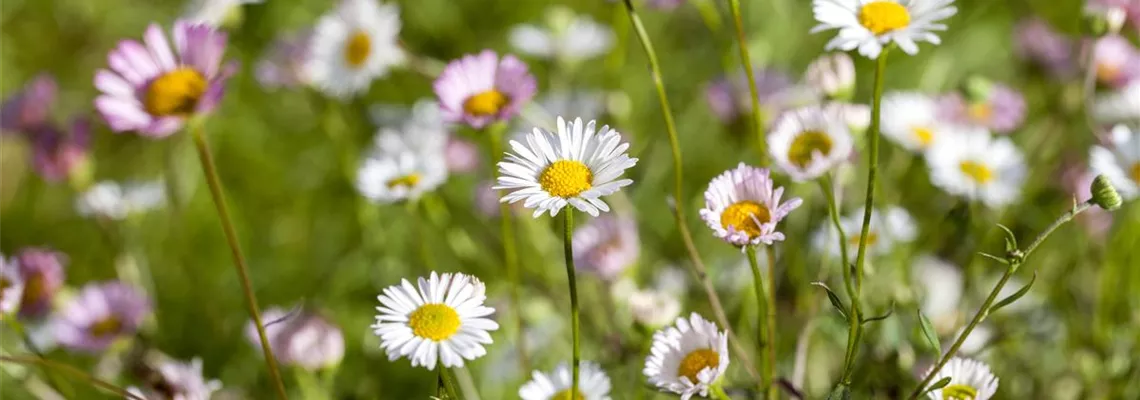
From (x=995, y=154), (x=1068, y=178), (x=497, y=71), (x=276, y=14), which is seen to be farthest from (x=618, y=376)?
(x=276, y=14)

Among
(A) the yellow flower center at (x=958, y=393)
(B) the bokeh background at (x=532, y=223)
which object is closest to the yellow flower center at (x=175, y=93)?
(B) the bokeh background at (x=532, y=223)

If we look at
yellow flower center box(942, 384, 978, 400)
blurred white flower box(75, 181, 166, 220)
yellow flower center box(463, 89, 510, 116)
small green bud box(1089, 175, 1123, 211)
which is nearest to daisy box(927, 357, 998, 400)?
yellow flower center box(942, 384, 978, 400)

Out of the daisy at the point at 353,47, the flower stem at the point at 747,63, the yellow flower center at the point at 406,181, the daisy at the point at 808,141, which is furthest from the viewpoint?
the daisy at the point at 353,47

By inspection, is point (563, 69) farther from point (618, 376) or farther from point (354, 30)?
point (618, 376)

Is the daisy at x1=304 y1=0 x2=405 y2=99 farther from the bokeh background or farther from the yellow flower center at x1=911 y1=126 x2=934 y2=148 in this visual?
the yellow flower center at x1=911 y1=126 x2=934 y2=148

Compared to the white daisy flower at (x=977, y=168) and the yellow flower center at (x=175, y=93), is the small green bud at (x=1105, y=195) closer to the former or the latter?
the white daisy flower at (x=977, y=168)

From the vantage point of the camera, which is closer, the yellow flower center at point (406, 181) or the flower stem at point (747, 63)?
the flower stem at point (747, 63)
